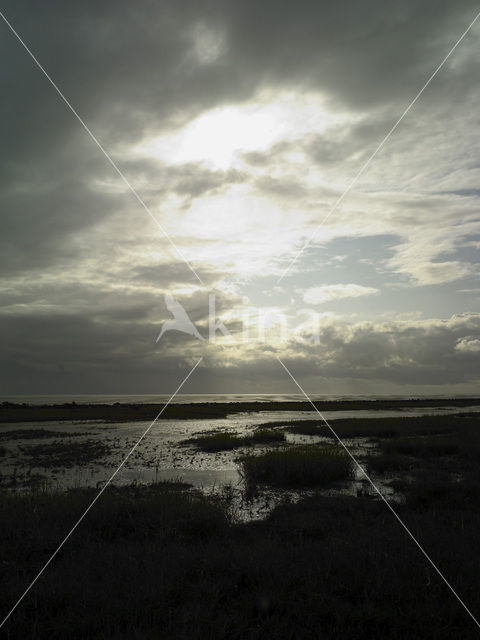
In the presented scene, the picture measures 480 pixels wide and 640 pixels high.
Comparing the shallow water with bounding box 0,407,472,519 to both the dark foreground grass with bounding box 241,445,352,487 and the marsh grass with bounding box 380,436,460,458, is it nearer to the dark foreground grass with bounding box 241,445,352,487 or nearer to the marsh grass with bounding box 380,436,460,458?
the dark foreground grass with bounding box 241,445,352,487

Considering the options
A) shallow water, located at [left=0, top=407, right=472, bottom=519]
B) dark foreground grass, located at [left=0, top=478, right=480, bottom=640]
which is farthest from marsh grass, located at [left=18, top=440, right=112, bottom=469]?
dark foreground grass, located at [left=0, top=478, right=480, bottom=640]

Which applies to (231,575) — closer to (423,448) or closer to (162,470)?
(162,470)

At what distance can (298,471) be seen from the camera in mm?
15867

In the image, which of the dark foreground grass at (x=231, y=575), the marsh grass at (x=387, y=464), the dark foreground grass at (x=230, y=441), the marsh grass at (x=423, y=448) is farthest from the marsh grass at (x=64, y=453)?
the marsh grass at (x=423, y=448)

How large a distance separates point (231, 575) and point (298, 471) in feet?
31.4

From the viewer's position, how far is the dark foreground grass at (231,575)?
5.39 metres

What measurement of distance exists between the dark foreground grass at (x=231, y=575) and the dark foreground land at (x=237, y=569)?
0.02m

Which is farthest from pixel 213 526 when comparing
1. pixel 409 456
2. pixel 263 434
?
pixel 263 434

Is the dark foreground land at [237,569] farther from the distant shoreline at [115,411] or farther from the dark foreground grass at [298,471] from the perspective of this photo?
the distant shoreline at [115,411]

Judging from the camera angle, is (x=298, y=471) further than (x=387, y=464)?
No

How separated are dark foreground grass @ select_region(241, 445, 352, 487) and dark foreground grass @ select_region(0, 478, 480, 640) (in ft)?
17.5

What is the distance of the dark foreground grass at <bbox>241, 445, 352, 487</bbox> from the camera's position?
15422 millimetres

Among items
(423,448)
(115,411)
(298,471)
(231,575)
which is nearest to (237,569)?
(231,575)

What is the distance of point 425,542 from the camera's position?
26.0 ft
